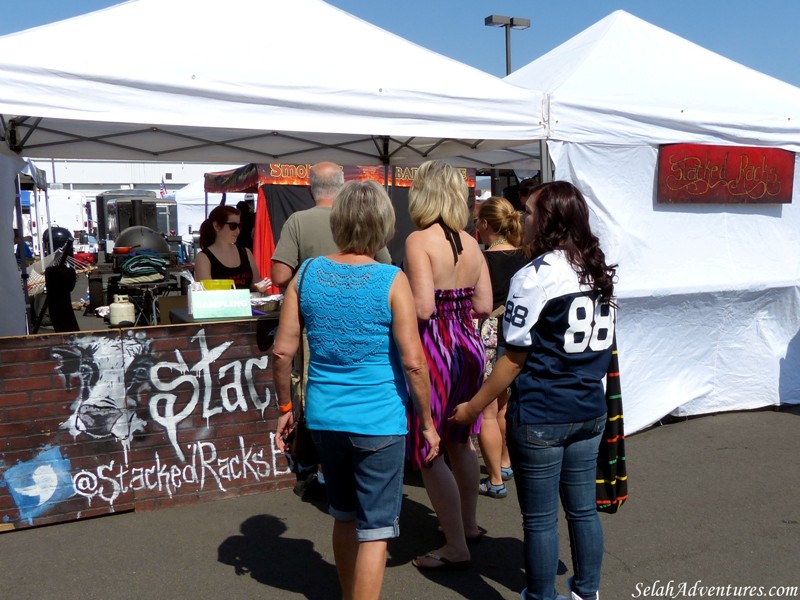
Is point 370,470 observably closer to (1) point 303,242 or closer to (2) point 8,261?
(1) point 303,242

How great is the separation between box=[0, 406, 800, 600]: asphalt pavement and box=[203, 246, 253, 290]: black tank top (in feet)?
5.71

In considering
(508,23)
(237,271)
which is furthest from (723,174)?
(508,23)

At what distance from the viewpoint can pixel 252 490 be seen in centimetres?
418

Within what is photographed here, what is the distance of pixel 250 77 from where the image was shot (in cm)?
377

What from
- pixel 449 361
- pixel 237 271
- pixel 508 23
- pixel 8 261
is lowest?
pixel 449 361

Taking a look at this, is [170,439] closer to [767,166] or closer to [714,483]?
[714,483]

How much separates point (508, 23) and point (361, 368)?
41.0ft

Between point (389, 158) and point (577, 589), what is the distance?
16.1 ft

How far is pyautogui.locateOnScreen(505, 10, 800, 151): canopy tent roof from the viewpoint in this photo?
4.67 m

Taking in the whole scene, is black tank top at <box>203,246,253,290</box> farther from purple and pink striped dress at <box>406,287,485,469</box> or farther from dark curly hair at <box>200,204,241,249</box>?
purple and pink striped dress at <box>406,287,485,469</box>

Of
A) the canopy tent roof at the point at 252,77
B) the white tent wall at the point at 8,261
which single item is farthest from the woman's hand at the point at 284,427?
the white tent wall at the point at 8,261

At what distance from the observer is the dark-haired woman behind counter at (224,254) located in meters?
5.22

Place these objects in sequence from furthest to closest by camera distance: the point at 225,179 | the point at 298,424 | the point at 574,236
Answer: the point at 225,179 → the point at 298,424 → the point at 574,236

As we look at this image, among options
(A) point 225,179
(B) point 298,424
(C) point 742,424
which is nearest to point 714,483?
(C) point 742,424
